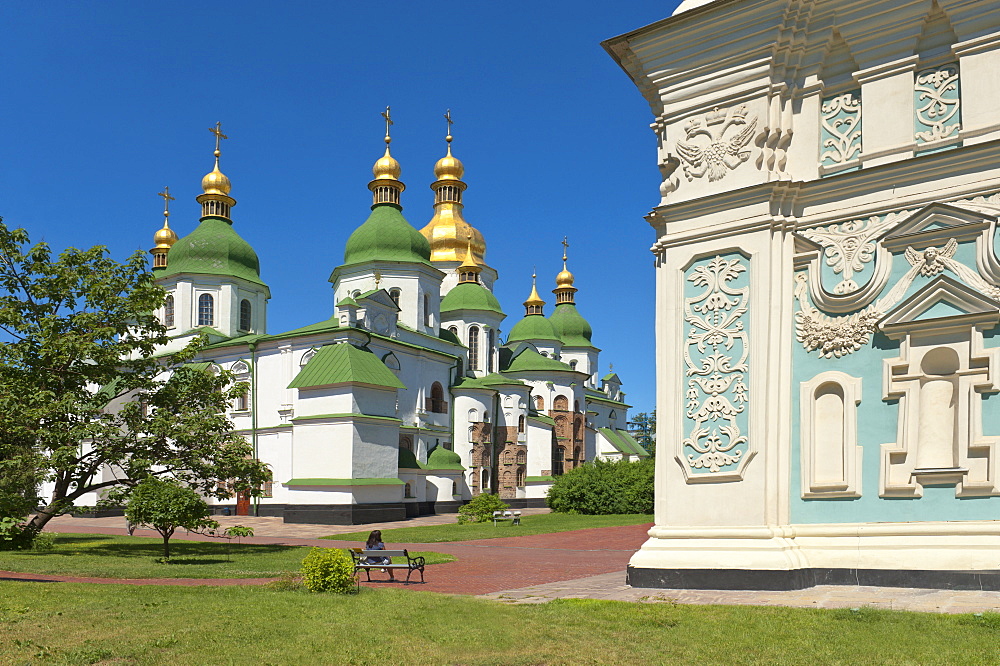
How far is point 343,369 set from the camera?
32.9 metres

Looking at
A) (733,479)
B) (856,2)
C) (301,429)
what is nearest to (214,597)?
(733,479)

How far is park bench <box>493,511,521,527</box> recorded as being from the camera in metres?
28.9

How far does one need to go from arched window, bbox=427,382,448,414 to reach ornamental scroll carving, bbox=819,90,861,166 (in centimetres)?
3208

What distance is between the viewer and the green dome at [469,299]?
4788 centimetres

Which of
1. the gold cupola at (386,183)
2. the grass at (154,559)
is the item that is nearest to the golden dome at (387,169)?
the gold cupola at (386,183)

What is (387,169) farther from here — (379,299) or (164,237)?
(164,237)

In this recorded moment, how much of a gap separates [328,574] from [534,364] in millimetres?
41391

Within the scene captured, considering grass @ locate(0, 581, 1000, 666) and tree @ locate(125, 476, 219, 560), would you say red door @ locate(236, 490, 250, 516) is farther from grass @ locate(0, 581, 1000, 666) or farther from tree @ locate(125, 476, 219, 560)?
grass @ locate(0, 581, 1000, 666)

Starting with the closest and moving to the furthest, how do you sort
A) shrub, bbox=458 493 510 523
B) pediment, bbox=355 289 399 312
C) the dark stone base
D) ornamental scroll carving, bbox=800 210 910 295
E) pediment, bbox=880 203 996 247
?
the dark stone base < pediment, bbox=880 203 996 247 < ornamental scroll carving, bbox=800 210 910 295 < shrub, bbox=458 493 510 523 < pediment, bbox=355 289 399 312

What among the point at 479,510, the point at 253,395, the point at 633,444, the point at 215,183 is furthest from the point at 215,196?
the point at 633,444

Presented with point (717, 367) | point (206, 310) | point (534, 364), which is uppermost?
point (206, 310)

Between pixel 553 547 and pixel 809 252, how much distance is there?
12018 mm

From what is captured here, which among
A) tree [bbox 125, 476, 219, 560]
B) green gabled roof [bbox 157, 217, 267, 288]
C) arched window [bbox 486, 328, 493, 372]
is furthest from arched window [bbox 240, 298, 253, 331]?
tree [bbox 125, 476, 219, 560]

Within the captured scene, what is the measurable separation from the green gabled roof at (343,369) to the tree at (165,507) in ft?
53.9
